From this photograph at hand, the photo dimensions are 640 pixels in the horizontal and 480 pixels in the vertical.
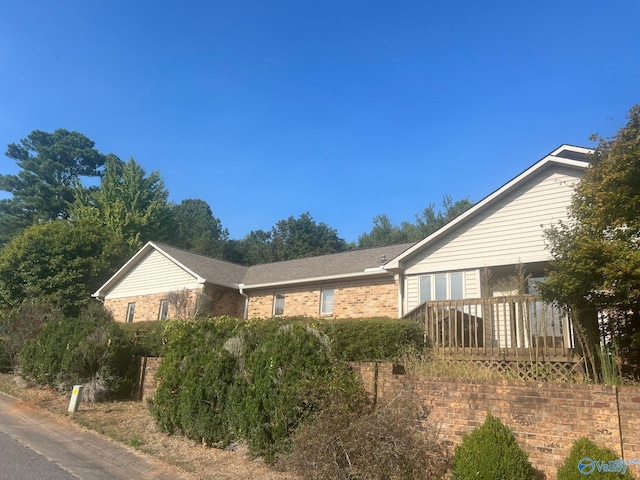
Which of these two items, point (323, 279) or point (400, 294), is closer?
point (400, 294)

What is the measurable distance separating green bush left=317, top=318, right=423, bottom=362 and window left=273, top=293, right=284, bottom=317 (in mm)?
10277

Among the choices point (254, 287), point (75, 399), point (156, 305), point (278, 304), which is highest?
point (254, 287)

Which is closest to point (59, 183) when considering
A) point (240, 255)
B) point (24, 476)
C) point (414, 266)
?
point (240, 255)

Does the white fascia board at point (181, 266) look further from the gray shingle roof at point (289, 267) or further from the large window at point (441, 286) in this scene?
the large window at point (441, 286)

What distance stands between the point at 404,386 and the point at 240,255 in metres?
55.2

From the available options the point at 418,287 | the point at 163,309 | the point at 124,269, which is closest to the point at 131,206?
the point at 124,269

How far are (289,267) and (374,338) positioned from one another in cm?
1338

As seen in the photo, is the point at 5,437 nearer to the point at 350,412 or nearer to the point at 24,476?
the point at 24,476

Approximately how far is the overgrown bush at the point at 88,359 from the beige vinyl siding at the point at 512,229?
30.1 ft

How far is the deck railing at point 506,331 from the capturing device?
8023mm

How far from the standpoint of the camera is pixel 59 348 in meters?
12.4

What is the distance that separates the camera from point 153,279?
2327 centimetres

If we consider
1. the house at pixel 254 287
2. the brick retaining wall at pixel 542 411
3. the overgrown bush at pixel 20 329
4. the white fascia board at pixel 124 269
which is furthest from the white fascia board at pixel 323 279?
the brick retaining wall at pixel 542 411

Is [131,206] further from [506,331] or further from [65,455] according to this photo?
[506,331]
